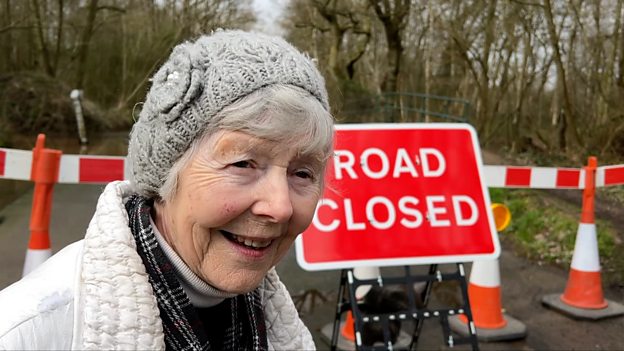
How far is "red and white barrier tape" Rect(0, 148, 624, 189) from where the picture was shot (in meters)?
3.26

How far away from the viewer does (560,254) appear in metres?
5.89

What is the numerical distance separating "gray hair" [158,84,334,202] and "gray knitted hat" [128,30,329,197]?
→ 0.01 metres

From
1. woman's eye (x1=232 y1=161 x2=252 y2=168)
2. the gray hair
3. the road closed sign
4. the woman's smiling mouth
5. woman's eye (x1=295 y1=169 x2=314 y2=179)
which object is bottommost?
the road closed sign

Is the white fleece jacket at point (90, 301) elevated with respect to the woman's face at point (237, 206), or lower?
lower

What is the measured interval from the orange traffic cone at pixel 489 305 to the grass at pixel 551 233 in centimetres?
132

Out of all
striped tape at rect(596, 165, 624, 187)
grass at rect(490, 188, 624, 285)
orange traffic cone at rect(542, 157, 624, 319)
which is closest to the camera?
orange traffic cone at rect(542, 157, 624, 319)


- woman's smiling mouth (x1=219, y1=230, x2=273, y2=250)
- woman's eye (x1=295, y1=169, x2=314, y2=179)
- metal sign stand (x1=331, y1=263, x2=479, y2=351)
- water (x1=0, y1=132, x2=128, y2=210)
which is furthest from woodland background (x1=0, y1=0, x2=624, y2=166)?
metal sign stand (x1=331, y1=263, x2=479, y2=351)

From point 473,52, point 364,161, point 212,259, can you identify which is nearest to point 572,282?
point 364,161

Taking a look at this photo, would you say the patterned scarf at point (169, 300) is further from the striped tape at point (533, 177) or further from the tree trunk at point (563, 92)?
the tree trunk at point (563, 92)

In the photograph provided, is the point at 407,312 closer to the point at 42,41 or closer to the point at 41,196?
the point at 41,196

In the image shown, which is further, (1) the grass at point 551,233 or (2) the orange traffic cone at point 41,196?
(1) the grass at point 551,233

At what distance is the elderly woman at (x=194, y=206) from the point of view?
1143 mm

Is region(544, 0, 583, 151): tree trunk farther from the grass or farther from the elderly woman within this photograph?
the elderly woman

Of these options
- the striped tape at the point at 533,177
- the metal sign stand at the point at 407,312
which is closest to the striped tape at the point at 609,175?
the striped tape at the point at 533,177
